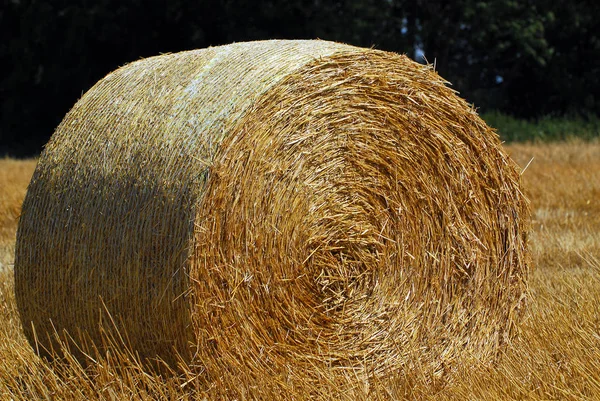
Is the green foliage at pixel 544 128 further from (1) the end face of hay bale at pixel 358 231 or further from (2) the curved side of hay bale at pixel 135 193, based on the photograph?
(2) the curved side of hay bale at pixel 135 193

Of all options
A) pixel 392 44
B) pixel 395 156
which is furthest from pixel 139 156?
pixel 392 44

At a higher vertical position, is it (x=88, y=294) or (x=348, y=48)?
(x=348, y=48)

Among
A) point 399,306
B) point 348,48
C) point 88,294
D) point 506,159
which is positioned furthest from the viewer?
point 506,159

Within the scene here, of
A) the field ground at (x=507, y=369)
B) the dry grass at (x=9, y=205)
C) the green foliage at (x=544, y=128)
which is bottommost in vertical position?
the green foliage at (x=544, y=128)

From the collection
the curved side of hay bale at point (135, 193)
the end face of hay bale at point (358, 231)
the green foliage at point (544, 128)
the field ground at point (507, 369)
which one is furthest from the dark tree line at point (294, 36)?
the curved side of hay bale at point (135, 193)

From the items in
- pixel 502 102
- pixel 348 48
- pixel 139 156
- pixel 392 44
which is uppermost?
pixel 348 48

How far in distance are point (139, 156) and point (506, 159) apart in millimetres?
2160

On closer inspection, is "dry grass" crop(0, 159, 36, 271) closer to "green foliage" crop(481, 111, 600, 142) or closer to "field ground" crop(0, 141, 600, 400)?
"field ground" crop(0, 141, 600, 400)

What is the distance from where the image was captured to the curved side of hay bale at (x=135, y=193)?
137 inches

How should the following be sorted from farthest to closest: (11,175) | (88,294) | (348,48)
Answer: (11,175)
(348,48)
(88,294)

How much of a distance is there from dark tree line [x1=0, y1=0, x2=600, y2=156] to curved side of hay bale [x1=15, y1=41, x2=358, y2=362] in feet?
67.4

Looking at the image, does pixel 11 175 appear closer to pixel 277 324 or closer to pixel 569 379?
pixel 277 324

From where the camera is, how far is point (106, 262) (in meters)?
3.65

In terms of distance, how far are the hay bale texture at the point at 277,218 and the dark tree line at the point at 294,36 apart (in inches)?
798
